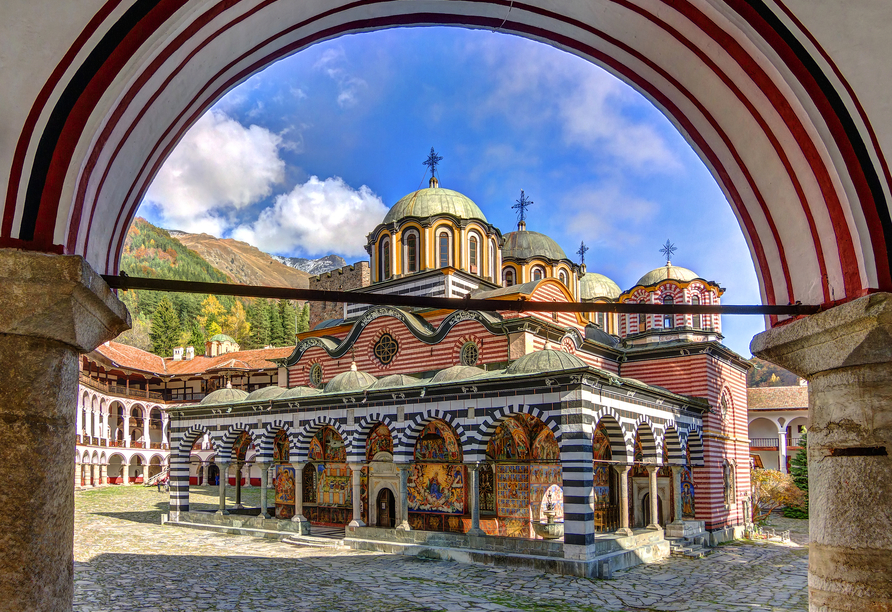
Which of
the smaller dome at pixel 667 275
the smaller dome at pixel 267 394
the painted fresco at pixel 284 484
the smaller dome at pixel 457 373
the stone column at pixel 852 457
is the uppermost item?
the smaller dome at pixel 667 275

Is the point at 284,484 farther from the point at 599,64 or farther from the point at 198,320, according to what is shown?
the point at 198,320

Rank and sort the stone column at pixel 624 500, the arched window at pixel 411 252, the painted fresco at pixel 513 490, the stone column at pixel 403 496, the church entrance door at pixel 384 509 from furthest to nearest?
1. the arched window at pixel 411 252
2. the church entrance door at pixel 384 509
3. the painted fresco at pixel 513 490
4. the stone column at pixel 403 496
5. the stone column at pixel 624 500

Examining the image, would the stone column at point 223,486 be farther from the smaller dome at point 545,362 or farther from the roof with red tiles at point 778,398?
the roof with red tiles at point 778,398

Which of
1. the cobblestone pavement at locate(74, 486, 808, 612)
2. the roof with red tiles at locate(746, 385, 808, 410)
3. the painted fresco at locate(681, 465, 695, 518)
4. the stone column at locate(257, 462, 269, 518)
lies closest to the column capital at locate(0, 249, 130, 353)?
the cobblestone pavement at locate(74, 486, 808, 612)

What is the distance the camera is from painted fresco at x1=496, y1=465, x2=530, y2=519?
1595cm

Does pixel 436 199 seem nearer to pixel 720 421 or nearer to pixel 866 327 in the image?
pixel 720 421

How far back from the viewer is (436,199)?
21.9 m

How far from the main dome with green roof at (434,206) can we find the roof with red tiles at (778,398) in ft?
87.7

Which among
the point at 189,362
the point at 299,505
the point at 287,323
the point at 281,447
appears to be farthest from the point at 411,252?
the point at 287,323

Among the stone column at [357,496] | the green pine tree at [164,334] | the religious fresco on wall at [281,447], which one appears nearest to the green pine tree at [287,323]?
the green pine tree at [164,334]

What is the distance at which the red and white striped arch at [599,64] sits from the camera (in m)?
2.72

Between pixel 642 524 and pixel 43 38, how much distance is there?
61.4 ft

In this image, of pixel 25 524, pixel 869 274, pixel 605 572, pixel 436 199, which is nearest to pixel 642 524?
pixel 605 572

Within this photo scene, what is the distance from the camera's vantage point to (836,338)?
316cm
